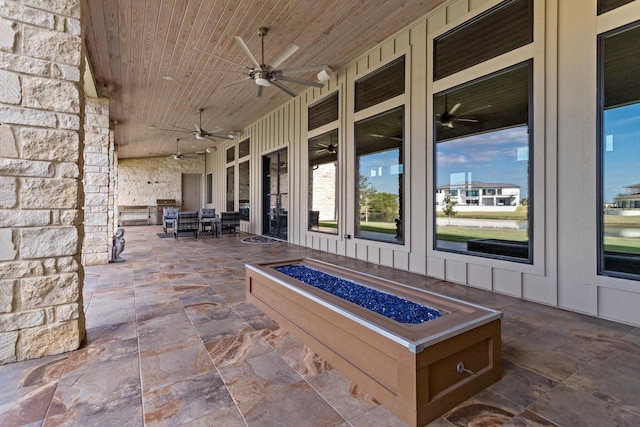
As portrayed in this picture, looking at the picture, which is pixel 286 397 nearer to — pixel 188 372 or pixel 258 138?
pixel 188 372

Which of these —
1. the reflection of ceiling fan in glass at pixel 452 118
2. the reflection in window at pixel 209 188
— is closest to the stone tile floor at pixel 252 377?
the reflection of ceiling fan in glass at pixel 452 118

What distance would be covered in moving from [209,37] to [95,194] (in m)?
3.16

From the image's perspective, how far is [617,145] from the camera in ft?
9.29

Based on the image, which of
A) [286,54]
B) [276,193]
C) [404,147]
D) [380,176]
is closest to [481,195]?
[404,147]

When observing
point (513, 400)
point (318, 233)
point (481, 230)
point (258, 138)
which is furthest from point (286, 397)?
point (258, 138)

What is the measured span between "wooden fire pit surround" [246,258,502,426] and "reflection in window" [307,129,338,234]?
168 inches

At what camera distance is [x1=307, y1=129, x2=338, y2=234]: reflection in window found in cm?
636

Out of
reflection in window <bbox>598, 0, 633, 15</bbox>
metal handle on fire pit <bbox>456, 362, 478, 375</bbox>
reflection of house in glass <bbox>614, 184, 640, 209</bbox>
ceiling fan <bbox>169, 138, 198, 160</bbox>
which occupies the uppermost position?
ceiling fan <bbox>169, 138, 198, 160</bbox>

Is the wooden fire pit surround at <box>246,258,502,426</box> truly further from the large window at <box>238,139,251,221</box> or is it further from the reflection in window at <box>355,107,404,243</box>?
the large window at <box>238,139,251,221</box>

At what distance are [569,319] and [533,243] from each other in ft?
2.68

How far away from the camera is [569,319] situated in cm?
278

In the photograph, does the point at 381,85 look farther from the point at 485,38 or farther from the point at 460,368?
the point at 460,368

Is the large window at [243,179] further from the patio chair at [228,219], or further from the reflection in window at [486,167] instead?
the reflection in window at [486,167]

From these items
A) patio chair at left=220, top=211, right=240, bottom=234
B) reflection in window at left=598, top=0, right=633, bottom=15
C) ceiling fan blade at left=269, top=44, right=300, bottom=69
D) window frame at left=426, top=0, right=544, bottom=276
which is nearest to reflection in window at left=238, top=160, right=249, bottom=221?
patio chair at left=220, top=211, right=240, bottom=234
